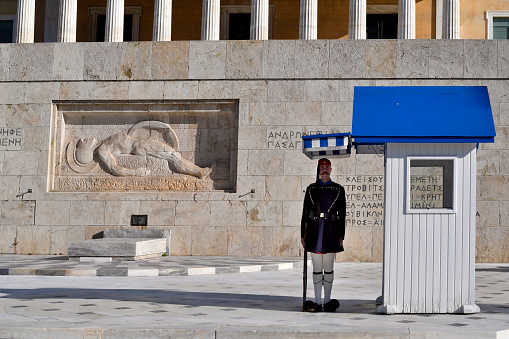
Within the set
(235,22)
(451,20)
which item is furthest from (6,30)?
(451,20)

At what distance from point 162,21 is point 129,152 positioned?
621 cm

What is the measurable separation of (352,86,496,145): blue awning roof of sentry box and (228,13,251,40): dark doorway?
978 inches

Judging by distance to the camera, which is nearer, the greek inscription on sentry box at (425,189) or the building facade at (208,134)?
the greek inscription on sentry box at (425,189)

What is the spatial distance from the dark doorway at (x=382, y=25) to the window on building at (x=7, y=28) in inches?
646

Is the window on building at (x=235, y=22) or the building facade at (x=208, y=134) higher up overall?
the window on building at (x=235, y=22)

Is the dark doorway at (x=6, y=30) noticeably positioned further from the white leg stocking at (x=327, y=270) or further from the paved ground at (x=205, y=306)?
the white leg stocking at (x=327, y=270)

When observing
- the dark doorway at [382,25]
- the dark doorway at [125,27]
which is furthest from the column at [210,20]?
the dark doorway at [382,25]

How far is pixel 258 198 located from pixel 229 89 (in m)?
3.19

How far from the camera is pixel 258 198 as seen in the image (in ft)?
66.4

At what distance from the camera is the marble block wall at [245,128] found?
19844 mm

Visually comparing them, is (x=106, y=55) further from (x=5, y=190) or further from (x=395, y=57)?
(x=395, y=57)

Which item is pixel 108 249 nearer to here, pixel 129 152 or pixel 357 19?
pixel 129 152

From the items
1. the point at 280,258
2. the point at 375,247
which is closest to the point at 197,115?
the point at 280,258

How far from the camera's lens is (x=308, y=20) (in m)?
24.9
